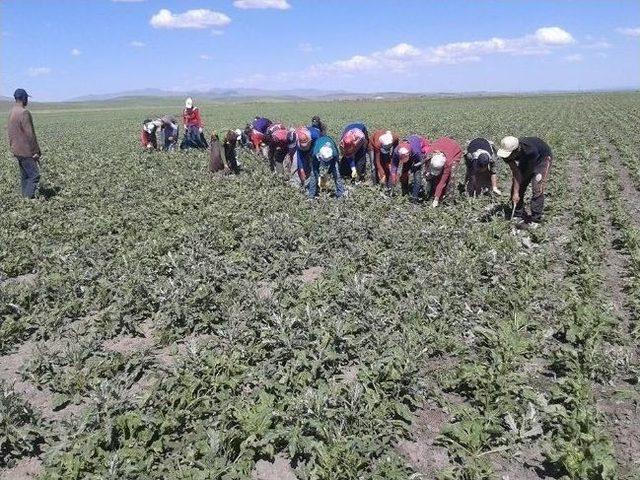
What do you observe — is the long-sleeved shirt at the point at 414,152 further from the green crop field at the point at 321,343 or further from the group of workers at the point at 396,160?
the green crop field at the point at 321,343

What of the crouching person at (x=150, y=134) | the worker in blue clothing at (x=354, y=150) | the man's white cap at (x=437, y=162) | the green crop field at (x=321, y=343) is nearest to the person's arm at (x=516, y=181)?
the green crop field at (x=321, y=343)

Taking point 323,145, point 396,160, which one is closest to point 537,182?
point 396,160

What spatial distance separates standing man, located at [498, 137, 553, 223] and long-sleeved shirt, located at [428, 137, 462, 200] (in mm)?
1281

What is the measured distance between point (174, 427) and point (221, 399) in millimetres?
442

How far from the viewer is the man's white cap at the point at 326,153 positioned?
9.95 m

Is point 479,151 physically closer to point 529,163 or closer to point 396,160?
point 529,163

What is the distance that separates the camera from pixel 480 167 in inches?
394

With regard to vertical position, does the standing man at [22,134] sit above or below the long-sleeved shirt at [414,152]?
above

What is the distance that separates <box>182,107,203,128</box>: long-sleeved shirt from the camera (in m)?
17.1

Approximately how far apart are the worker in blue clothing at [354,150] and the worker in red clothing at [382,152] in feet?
0.70

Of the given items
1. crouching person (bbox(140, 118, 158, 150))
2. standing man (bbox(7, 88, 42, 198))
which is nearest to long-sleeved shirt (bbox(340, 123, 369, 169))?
standing man (bbox(7, 88, 42, 198))

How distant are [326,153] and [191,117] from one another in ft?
29.8

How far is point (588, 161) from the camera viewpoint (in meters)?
15.3

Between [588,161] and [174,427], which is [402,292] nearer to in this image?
[174,427]
